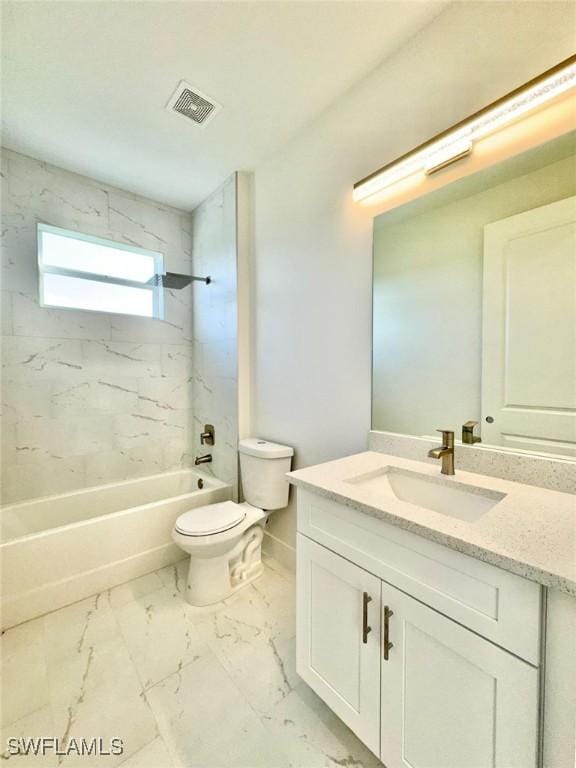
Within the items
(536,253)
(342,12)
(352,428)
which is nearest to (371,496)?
(352,428)

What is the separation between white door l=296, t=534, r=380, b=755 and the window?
87.7 inches

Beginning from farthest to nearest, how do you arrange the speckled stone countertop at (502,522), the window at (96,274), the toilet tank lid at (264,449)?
the window at (96,274), the toilet tank lid at (264,449), the speckled stone countertop at (502,522)

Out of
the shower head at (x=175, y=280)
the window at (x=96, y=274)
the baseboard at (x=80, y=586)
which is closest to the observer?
the baseboard at (x=80, y=586)

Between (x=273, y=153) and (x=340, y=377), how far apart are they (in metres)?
1.53

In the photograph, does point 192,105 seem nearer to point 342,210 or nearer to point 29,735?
point 342,210

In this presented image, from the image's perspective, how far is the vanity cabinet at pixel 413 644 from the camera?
0.63m

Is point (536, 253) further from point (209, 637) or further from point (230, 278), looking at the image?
point (209, 637)

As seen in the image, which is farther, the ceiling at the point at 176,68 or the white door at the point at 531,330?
the ceiling at the point at 176,68

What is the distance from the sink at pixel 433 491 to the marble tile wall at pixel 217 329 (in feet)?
4.06

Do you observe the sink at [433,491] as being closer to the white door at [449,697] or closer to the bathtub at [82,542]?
the white door at [449,697]

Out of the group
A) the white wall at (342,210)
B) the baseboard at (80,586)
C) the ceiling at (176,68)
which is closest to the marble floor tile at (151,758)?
the baseboard at (80,586)

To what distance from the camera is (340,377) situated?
1641 mm

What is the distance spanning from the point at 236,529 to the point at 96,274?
1991 mm

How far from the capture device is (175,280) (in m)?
2.44
